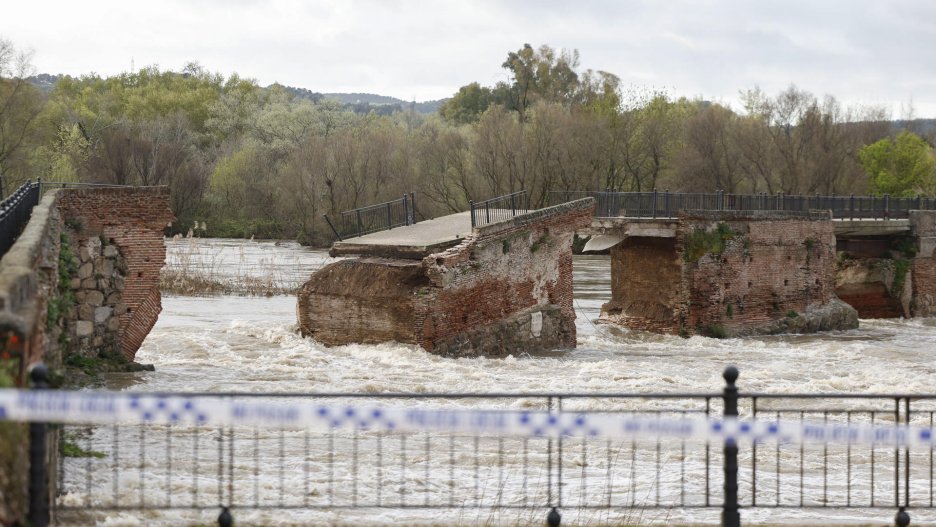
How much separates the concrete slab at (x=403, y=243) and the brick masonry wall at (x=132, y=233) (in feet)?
13.8

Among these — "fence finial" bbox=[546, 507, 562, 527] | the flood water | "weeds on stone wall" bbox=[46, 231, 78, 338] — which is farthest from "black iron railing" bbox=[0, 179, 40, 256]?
"fence finial" bbox=[546, 507, 562, 527]

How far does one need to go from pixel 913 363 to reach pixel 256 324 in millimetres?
15745

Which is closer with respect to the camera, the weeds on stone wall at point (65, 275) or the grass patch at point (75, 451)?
the grass patch at point (75, 451)

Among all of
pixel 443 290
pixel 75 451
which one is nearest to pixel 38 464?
pixel 75 451

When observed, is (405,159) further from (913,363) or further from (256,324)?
(913,363)

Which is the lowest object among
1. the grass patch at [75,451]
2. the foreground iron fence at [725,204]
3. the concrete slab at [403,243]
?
the grass patch at [75,451]

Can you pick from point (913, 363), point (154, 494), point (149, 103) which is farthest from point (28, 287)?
point (149, 103)

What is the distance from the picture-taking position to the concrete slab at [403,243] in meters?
18.2

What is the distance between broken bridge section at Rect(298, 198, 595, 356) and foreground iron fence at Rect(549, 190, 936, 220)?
4280mm

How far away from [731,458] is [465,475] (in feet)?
16.7

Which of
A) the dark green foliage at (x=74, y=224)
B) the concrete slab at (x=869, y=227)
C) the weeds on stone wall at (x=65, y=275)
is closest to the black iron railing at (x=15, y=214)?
the weeds on stone wall at (x=65, y=275)

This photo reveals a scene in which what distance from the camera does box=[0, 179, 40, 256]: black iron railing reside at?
28.1 ft

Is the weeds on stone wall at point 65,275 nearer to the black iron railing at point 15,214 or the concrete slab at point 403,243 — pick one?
the black iron railing at point 15,214

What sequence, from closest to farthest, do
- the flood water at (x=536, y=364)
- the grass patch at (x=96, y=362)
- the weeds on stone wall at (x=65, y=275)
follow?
the weeds on stone wall at (x=65, y=275) < the grass patch at (x=96, y=362) < the flood water at (x=536, y=364)
